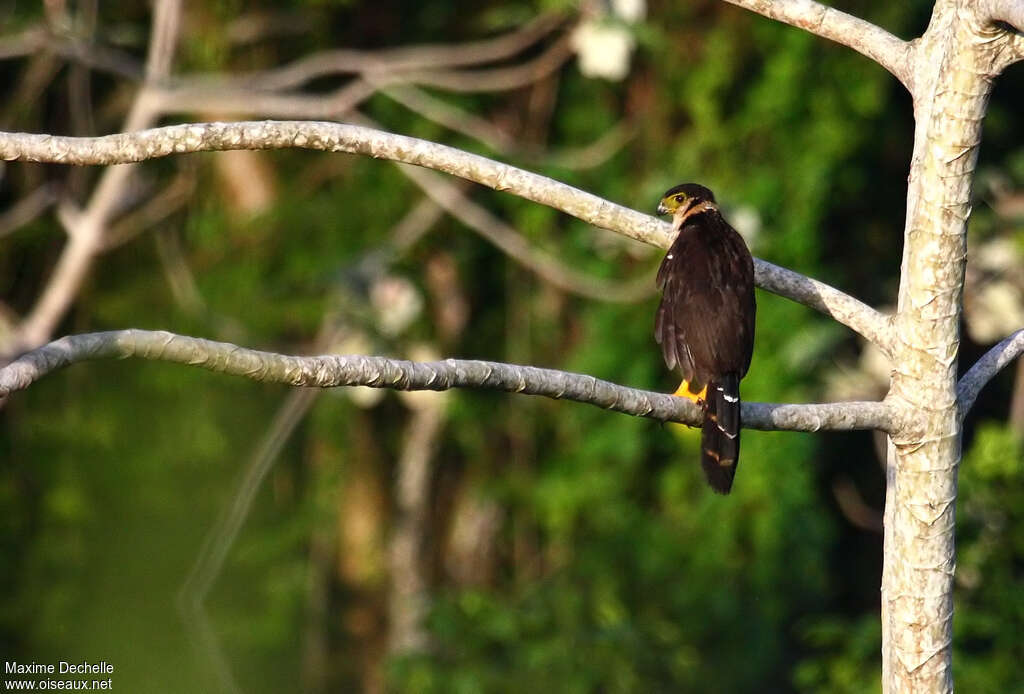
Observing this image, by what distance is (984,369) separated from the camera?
273 cm

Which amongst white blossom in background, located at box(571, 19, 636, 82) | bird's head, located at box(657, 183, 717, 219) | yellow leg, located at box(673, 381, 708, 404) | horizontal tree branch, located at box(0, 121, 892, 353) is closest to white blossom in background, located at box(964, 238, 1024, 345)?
white blossom in background, located at box(571, 19, 636, 82)

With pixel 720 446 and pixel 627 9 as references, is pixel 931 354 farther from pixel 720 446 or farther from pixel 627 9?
pixel 627 9

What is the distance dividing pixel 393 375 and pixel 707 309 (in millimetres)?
1359

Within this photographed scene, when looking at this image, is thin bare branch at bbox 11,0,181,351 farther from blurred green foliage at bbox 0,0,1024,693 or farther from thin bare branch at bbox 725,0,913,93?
thin bare branch at bbox 725,0,913,93

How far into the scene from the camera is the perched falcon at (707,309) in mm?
3420

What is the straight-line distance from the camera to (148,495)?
8609 mm

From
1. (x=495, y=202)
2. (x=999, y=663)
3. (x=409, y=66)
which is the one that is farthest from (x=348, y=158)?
(x=999, y=663)

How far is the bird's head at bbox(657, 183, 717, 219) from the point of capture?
4.07 meters

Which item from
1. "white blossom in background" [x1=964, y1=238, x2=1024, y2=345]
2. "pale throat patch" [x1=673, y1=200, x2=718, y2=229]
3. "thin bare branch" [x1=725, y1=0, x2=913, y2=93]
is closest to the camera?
"thin bare branch" [x1=725, y1=0, x2=913, y2=93]

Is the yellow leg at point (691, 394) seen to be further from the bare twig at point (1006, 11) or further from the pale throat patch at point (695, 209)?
the bare twig at point (1006, 11)

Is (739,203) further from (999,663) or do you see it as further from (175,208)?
(175,208)

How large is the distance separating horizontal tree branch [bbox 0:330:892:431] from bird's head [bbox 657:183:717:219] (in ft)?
4.59

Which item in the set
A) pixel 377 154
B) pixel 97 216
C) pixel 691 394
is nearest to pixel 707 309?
pixel 691 394

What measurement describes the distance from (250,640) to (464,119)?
3.33 metres
